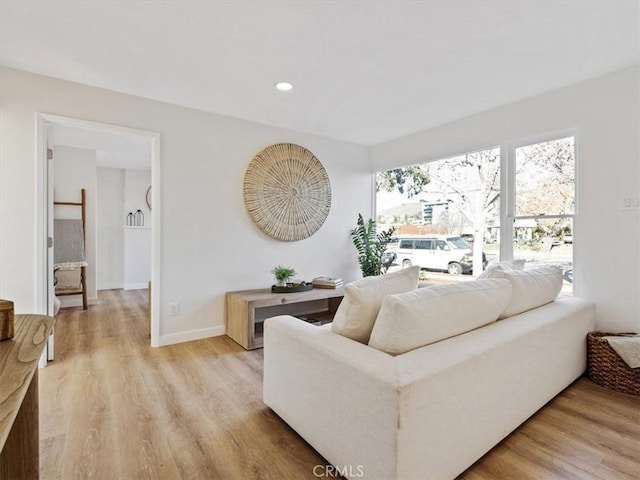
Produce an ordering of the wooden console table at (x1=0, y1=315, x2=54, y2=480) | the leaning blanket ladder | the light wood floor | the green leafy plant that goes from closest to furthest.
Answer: the wooden console table at (x1=0, y1=315, x2=54, y2=480) → the light wood floor → the green leafy plant → the leaning blanket ladder

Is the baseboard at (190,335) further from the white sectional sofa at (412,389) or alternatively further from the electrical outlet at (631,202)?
the electrical outlet at (631,202)

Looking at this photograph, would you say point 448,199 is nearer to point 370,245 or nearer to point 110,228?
point 370,245

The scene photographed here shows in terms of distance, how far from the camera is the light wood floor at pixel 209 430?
5.02 ft

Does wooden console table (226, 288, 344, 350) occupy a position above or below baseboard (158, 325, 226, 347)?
above

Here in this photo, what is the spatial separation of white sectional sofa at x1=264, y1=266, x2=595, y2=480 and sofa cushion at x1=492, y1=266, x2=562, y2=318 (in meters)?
0.05

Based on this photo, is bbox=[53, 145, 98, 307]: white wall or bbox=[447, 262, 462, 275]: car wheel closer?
bbox=[447, 262, 462, 275]: car wheel

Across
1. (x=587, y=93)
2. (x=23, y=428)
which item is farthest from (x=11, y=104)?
(x=587, y=93)

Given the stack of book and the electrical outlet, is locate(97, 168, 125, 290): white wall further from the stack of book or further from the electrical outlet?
the electrical outlet

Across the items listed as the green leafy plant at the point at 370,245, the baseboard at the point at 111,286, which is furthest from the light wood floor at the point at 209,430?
the baseboard at the point at 111,286

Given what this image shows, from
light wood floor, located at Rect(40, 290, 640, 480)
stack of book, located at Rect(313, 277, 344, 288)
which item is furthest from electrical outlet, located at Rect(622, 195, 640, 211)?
stack of book, located at Rect(313, 277, 344, 288)

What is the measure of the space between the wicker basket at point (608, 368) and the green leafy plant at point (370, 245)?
89.7 inches

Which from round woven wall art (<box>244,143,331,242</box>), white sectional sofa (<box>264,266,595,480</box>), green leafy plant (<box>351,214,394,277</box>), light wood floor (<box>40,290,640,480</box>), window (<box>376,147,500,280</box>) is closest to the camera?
white sectional sofa (<box>264,266,595,480</box>)

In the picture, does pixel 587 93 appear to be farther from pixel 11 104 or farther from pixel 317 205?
pixel 11 104

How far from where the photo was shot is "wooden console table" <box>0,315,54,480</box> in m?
0.79
